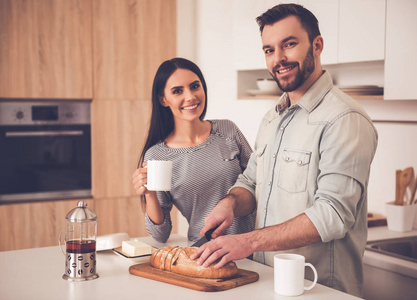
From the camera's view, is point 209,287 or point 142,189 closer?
point 209,287

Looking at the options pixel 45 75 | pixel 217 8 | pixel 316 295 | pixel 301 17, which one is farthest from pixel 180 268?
pixel 217 8

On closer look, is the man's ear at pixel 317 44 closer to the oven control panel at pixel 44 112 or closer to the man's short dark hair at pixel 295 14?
the man's short dark hair at pixel 295 14

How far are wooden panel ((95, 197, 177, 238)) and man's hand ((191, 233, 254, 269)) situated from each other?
2606 mm

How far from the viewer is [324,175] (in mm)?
1617

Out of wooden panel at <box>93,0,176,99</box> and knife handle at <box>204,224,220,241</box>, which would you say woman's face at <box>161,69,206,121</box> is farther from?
wooden panel at <box>93,0,176,99</box>

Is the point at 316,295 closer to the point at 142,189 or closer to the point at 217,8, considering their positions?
the point at 142,189

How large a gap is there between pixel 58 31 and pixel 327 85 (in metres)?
2.60

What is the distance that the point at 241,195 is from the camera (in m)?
1.98

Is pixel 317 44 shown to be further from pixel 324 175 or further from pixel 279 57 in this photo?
pixel 324 175

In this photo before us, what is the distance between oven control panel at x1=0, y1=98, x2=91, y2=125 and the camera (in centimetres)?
378

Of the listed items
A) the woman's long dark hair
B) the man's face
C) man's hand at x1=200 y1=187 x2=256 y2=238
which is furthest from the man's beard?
the woman's long dark hair

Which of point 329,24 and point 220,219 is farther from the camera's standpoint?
point 329,24

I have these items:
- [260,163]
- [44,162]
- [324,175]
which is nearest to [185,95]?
[260,163]

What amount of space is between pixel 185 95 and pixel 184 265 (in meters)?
0.94
